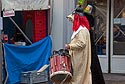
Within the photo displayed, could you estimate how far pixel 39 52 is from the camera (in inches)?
345

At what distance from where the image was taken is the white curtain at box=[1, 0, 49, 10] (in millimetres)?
8562

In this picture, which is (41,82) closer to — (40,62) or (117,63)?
(40,62)

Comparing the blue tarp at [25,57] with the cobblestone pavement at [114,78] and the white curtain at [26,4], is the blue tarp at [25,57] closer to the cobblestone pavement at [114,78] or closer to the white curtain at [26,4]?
the white curtain at [26,4]

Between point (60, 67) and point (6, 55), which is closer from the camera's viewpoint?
point (60, 67)

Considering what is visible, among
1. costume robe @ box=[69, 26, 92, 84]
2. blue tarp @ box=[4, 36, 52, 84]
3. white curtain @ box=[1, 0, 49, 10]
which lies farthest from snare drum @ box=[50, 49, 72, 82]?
white curtain @ box=[1, 0, 49, 10]

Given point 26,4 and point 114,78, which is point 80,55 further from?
point 114,78

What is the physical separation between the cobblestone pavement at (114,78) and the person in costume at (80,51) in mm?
2586

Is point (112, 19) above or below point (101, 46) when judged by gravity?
above

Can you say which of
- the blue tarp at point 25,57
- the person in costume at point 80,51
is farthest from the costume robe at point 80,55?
the blue tarp at point 25,57

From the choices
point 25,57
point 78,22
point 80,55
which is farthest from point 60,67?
point 25,57

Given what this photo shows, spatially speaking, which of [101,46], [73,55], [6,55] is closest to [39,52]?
[6,55]

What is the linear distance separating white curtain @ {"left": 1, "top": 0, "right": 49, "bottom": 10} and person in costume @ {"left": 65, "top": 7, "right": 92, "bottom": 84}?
158 centimetres

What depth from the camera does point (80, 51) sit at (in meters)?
7.29

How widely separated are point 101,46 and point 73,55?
3904 mm
